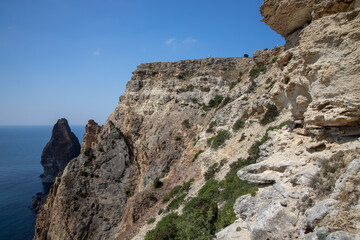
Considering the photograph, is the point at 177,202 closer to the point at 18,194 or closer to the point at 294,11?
the point at 294,11

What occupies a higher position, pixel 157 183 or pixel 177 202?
pixel 177 202

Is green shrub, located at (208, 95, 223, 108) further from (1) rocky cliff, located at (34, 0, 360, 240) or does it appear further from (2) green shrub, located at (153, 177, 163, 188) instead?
(2) green shrub, located at (153, 177, 163, 188)

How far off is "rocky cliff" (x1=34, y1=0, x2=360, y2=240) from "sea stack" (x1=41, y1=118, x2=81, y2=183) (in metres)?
46.7

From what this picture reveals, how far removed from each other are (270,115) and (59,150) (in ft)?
259

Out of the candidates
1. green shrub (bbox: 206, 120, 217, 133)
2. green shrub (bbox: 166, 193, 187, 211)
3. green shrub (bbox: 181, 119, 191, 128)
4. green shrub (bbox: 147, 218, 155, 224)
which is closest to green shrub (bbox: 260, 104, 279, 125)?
green shrub (bbox: 206, 120, 217, 133)

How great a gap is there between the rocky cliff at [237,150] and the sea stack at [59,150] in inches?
1839

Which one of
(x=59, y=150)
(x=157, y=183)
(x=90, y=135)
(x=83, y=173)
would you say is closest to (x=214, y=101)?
(x=157, y=183)

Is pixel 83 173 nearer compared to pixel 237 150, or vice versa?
pixel 237 150

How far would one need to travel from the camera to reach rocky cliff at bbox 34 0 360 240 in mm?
5965

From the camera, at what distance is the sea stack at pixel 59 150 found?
73562 mm

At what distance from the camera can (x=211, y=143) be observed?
21781mm

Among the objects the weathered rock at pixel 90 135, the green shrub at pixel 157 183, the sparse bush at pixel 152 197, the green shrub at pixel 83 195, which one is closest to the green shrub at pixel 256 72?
the green shrub at pixel 157 183

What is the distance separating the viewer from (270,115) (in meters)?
16.9

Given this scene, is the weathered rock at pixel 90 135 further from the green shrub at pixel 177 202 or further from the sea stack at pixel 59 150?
the sea stack at pixel 59 150
